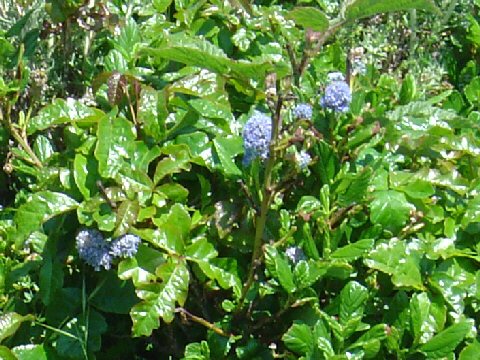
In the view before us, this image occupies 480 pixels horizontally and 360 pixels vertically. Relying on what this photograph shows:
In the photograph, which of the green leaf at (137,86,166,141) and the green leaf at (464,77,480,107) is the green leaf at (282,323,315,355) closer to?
the green leaf at (137,86,166,141)

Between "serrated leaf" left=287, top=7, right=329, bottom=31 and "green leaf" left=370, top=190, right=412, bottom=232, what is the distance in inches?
19.7

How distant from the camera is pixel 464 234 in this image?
2707 mm

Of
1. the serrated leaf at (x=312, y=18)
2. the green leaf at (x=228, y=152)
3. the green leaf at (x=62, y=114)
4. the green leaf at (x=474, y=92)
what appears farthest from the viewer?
the green leaf at (x=474, y=92)

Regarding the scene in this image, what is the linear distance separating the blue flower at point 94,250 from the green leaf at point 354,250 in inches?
23.5

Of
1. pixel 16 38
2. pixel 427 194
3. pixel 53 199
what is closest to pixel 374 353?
pixel 427 194

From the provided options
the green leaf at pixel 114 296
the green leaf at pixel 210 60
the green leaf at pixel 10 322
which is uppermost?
the green leaf at pixel 210 60

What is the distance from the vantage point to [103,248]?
2.44 meters

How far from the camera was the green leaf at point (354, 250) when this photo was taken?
95.9 inches

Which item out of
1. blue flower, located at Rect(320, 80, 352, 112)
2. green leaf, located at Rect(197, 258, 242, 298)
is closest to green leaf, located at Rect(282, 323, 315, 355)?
green leaf, located at Rect(197, 258, 242, 298)

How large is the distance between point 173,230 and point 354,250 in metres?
0.49

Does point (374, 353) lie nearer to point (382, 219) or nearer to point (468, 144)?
point (382, 219)

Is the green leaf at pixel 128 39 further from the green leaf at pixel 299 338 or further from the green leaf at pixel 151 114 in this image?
the green leaf at pixel 299 338

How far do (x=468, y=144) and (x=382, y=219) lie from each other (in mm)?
447

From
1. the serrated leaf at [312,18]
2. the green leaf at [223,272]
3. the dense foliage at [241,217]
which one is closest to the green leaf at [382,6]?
the dense foliage at [241,217]
